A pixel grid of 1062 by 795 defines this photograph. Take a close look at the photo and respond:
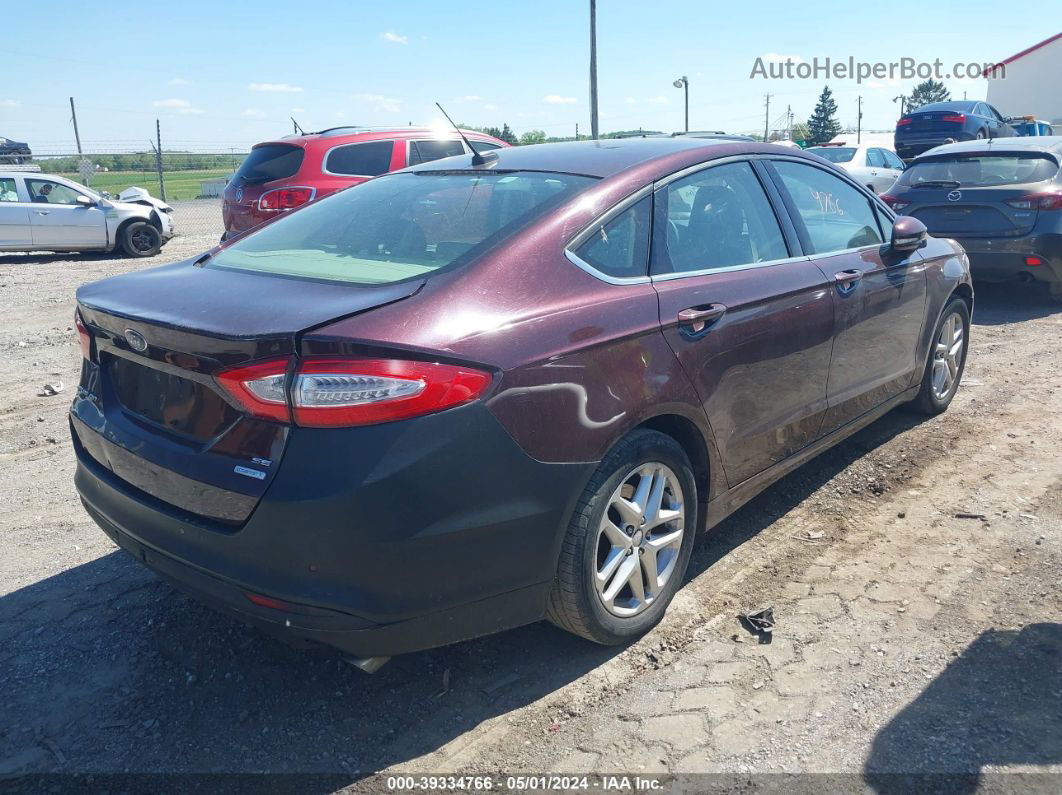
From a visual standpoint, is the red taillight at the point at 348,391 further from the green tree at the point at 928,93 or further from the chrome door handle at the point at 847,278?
the green tree at the point at 928,93

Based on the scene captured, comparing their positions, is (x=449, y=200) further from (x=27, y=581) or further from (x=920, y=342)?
(x=920, y=342)

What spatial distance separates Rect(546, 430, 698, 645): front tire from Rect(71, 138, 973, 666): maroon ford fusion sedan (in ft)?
0.04

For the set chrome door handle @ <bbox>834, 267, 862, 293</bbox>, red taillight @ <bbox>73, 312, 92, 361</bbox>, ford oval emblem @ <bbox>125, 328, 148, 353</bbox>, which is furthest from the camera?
chrome door handle @ <bbox>834, 267, 862, 293</bbox>

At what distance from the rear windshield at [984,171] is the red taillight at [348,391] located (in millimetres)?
7959

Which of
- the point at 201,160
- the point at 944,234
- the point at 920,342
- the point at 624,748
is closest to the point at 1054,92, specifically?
the point at 201,160

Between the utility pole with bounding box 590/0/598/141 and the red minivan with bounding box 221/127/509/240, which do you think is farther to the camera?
the utility pole with bounding box 590/0/598/141

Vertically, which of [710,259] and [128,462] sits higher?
[710,259]

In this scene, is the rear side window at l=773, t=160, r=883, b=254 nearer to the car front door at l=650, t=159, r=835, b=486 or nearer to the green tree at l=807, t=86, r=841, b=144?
the car front door at l=650, t=159, r=835, b=486

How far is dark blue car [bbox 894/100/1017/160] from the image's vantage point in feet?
70.0

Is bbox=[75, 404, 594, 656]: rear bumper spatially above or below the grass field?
below

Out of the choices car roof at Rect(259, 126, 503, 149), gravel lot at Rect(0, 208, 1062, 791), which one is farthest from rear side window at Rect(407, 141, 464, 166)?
gravel lot at Rect(0, 208, 1062, 791)

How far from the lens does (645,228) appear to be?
124 inches

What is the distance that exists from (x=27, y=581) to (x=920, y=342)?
4.50m

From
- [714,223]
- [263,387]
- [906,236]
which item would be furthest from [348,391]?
[906,236]
